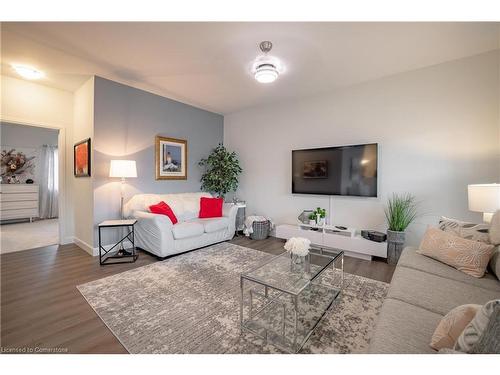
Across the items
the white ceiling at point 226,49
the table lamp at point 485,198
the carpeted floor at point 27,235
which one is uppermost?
the white ceiling at point 226,49

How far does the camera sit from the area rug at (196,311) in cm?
149

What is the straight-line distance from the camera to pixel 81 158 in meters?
3.50

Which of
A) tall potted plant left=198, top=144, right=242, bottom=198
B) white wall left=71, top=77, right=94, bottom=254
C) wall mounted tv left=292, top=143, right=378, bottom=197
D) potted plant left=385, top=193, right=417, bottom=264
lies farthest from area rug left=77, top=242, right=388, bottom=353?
tall potted plant left=198, top=144, right=242, bottom=198

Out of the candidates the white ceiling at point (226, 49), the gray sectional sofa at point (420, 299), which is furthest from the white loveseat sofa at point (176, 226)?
the gray sectional sofa at point (420, 299)

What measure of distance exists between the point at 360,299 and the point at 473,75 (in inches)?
121

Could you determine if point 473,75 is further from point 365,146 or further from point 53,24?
point 53,24

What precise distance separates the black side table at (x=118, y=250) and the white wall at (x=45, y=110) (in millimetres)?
1204

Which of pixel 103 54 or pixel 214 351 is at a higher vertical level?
pixel 103 54

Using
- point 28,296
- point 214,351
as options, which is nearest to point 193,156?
point 28,296

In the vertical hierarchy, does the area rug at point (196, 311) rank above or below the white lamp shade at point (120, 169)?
below

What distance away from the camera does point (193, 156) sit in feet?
15.3

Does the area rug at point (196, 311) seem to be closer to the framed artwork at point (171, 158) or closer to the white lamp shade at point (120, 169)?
the white lamp shade at point (120, 169)

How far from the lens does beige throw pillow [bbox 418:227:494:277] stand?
169cm

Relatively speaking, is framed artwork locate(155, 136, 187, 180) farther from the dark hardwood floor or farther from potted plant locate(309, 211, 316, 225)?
potted plant locate(309, 211, 316, 225)
